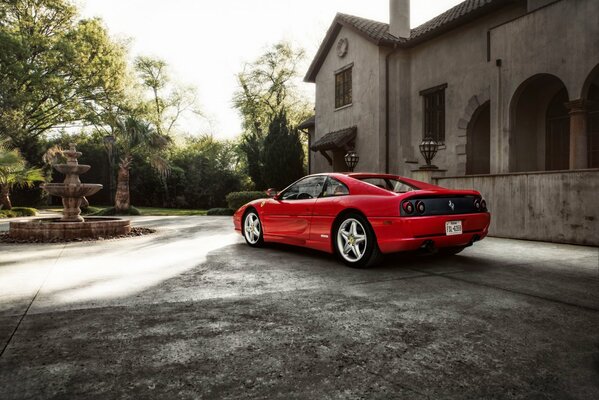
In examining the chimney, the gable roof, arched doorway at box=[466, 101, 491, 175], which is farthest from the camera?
the chimney

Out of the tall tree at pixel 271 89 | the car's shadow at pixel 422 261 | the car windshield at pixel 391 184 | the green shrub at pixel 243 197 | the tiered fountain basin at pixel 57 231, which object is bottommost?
the car's shadow at pixel 422 261

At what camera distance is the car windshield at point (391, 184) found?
18.3 feet

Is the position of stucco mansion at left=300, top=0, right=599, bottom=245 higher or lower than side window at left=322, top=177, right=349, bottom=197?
higher

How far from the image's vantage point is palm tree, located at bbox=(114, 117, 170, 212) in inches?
736

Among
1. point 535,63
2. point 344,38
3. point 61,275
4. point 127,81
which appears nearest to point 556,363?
point 61,275

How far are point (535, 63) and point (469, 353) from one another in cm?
940

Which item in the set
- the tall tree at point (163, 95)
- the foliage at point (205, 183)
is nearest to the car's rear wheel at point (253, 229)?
the foliage at point (205, 183)

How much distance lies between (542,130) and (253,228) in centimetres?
934

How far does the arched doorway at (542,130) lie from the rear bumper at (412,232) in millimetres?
7737

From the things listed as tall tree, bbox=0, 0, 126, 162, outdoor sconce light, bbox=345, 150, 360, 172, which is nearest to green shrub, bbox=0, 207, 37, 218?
tall tree, bbox=0, 0, 126, 162

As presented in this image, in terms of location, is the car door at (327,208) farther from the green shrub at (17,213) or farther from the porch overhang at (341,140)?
the green shrub at (17,213)

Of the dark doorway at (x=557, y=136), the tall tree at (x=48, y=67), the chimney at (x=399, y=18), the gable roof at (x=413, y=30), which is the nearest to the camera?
the dark doorway at (x=557, y=136)

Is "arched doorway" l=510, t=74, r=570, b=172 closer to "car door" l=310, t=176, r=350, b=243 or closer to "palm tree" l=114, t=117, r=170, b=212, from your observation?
"car door" l=310, t=176, r=350, b=243

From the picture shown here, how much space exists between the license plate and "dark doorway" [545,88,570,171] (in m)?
8.53
